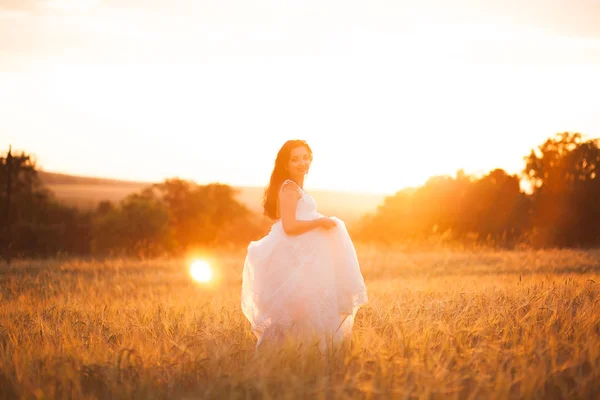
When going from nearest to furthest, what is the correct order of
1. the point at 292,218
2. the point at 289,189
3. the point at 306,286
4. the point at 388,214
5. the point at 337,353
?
the point at 337,353 < the point at 306,286 < the point at 292,218 < the point at 289,189 < the point at 388,214

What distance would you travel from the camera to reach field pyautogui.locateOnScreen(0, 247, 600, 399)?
3.77 meters

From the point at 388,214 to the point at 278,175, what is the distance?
97.4 feet

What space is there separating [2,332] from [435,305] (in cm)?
550

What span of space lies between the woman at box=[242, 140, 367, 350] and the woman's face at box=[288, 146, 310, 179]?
6.4 inches

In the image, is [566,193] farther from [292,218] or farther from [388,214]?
[292,218]

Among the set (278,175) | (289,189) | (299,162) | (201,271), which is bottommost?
(201,271)

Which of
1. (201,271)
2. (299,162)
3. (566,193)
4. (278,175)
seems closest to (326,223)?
(299,162)

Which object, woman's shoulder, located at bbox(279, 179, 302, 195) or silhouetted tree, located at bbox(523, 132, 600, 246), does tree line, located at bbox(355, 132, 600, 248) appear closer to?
silhouetted tree, located at bbox(523, 132, 600, 246)

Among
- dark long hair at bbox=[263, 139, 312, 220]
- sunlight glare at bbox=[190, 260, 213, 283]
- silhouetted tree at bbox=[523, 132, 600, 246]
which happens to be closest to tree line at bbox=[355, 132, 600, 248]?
silhouetted tree at bbox=[523, 132, 600, 246]

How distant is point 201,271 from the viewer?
48.9 feet

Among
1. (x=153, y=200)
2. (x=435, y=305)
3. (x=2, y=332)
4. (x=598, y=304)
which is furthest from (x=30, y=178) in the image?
(x=598, y=304)

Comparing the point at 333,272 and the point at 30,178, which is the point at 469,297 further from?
the point at 30,178

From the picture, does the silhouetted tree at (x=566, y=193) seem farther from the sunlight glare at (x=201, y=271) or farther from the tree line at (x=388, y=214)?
the sunlight glare at (x=201, y=271)

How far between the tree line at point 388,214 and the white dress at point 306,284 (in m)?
11.7
